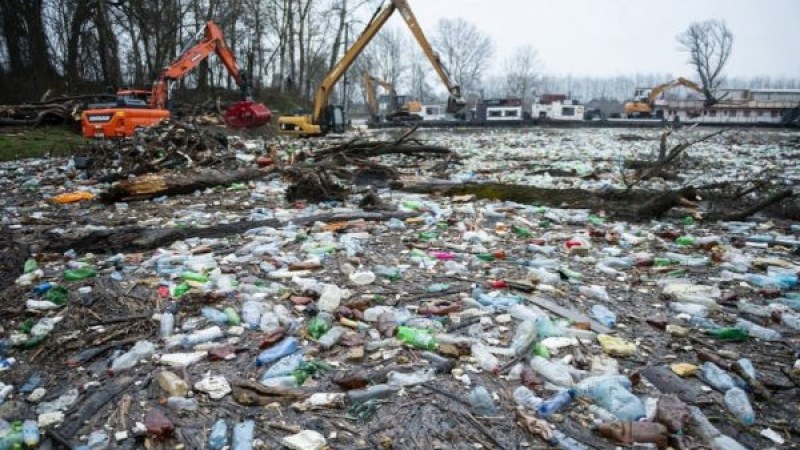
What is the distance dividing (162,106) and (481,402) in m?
13.1

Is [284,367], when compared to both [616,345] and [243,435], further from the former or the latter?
[616,345]

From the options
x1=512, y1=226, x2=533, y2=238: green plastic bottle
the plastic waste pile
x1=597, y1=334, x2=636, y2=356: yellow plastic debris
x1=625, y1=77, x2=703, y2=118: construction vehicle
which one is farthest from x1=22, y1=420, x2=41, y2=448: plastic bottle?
x1=625, y1=77, x2=703, y2=118: construction vehicle

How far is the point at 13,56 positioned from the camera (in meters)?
17.7

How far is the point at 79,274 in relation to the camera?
3.22 m

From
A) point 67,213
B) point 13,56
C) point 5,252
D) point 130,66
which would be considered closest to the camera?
point 5,252

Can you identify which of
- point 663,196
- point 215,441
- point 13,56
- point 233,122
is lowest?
point 215,441

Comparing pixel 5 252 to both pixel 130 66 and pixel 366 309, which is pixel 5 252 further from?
pixel 130 66

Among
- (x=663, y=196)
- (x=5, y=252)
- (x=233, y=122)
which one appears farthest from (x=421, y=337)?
(x=233, y=122)

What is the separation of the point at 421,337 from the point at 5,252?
3285 mm

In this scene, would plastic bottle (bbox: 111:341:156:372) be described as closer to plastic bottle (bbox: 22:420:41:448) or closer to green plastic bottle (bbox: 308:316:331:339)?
plastic bottle (bbox: 22:420:41:448)

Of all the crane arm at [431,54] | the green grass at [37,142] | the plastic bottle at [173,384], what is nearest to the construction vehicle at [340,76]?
the crane arm at [431,54]

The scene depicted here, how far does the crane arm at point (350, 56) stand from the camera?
13.2m

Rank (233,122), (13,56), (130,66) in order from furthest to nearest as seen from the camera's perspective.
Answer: (130,66) < (13,56) < (233,122)

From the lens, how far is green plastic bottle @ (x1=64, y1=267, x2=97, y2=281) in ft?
10.5
